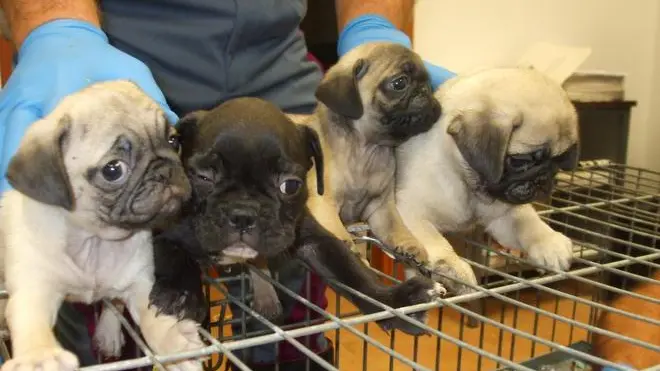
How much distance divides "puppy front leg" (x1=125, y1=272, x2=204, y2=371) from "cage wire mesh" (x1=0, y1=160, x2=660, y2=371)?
2cm

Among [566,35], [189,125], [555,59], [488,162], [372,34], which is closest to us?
[189,125]

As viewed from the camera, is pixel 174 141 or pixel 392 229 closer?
pixel 174 141

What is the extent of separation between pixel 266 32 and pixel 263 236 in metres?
0.62

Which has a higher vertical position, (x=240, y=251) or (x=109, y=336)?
(x=240, y=251)

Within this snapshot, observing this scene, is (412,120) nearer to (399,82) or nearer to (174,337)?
(399,82)

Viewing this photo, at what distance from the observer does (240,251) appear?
0.94 metres

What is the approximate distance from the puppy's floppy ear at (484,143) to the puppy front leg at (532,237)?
0.51ft

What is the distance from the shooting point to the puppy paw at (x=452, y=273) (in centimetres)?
104

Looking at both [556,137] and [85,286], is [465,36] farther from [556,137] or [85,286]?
[85,286]

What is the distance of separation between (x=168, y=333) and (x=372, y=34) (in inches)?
38.5

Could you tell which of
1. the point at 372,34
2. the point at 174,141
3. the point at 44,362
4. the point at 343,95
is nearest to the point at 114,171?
the point at 174,141

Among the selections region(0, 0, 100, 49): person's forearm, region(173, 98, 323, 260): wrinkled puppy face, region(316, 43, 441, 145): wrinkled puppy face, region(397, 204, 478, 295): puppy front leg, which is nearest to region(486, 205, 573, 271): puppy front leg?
region(397, 204, 478, 295): puppy front leg

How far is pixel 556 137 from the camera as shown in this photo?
3.83 ft

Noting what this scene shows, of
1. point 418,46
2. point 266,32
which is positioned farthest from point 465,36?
point 266,32
